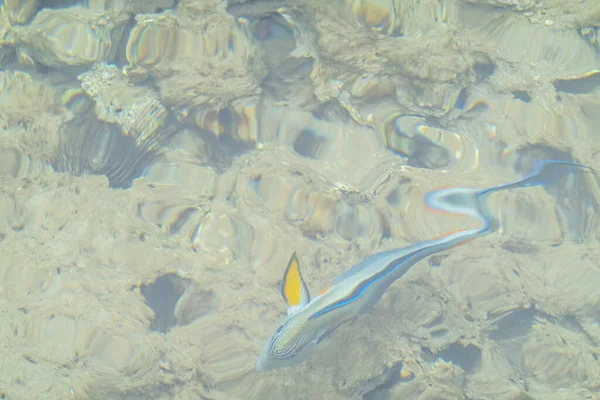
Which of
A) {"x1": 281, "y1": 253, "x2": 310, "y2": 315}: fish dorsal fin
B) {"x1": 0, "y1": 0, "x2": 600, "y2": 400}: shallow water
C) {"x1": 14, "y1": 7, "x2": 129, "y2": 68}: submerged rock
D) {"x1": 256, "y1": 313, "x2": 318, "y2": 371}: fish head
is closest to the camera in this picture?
{"x1": 256, "y1": 313, "x2": 318, "y2": 371}: fish head

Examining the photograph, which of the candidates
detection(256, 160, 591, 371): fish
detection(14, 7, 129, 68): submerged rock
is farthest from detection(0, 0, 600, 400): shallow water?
detection(256, 160, 591, 371): fish

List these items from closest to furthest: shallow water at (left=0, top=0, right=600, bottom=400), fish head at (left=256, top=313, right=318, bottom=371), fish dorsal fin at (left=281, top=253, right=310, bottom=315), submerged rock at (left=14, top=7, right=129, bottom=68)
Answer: fish head at (left=256, top=313, right=318, bottom=371) → fish dorsal fin at (left=281, top=253, right=310, bottom=315) → shallow water at (left=0, top=0, right=600, bottom=400) → submerged rock at (left=14, top=7, right=129, bottom=68)

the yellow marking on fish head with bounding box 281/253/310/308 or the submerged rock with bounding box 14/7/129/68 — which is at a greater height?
the submerged rock with bounding box 14/7/129/68

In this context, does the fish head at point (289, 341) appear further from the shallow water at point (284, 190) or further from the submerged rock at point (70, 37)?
the submerged rock at point (70, 37)

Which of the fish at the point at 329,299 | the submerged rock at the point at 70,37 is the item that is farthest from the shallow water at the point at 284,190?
the fish at the point at 329,299

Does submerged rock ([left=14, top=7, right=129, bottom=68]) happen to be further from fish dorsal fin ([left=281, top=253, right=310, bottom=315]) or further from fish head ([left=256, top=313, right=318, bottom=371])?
fish head ([left=256, top=313, right=318, bottom=371])

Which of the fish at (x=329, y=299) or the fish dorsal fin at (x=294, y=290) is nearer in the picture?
the fish at (x=329, y=299)

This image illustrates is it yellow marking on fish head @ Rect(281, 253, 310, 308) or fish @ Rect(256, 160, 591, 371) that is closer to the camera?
fish @ Rect(256, 160, 591, 371)

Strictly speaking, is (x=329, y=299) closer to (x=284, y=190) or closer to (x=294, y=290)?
(x=294, y=290)
